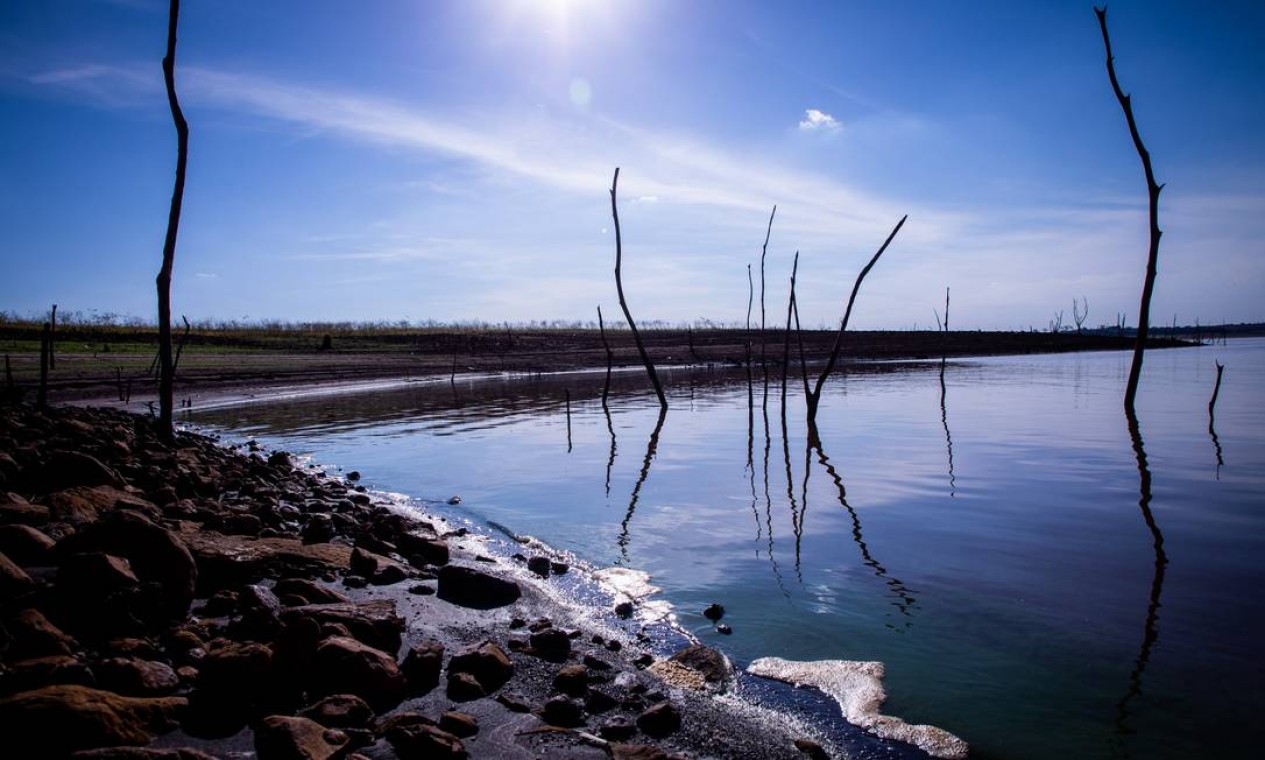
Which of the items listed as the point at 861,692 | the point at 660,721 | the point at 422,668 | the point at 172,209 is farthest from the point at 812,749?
the point at 172,209

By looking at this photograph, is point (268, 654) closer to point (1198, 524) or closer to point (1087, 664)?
point (1087, 664)

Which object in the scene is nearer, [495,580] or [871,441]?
[495,580]

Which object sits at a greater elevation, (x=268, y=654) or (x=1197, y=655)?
(x=268, y=654)

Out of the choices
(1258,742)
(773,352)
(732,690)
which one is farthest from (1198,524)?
(773,352)

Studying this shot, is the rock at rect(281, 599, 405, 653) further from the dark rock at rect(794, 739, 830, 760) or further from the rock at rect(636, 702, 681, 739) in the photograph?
the dark rock at rect(794, 739, 830, 760)

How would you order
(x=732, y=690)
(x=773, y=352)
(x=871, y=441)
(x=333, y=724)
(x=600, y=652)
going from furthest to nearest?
(x=773, y=352) < (x=871, y=441) < (x=600, y=652) < (x=732, y=690) < (x=333, y=724)

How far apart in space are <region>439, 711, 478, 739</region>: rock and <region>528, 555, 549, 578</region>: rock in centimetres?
420

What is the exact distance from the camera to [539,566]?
8.84m

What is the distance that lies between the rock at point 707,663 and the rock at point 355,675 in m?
2.28

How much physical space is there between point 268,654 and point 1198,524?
12577mm

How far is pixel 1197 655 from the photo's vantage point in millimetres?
6332

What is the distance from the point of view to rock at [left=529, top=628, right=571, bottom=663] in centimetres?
586

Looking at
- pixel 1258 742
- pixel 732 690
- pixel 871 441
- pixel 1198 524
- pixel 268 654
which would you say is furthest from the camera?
pixel 871 441

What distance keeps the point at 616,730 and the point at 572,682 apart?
652mm
